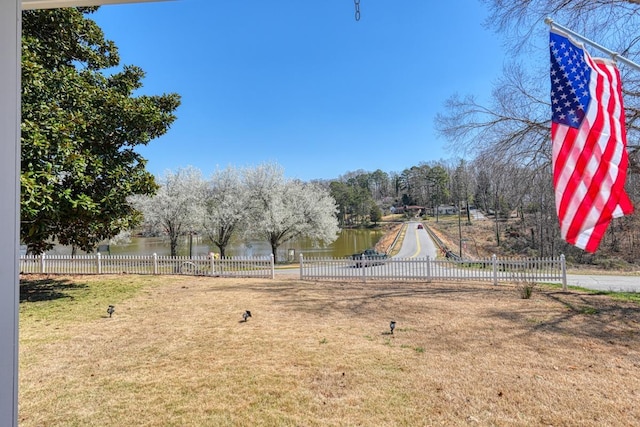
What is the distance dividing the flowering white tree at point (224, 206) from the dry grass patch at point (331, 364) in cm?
1468

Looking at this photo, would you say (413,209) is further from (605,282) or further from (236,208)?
(605,282)

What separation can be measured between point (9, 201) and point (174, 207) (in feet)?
67.6

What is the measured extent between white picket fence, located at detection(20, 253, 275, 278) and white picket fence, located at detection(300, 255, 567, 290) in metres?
2.27

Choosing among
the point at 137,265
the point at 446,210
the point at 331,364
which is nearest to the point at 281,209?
the point at 137,265

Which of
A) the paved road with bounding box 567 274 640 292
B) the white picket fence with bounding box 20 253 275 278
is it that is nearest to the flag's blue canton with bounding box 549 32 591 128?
the paved road with bounding box 567 274 640 292

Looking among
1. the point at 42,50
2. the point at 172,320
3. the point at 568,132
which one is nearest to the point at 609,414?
the point at 568,132

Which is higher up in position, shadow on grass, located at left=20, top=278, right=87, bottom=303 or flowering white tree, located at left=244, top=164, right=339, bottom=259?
flowering white tree, located at left=244, top=164, right=339, bottom=259

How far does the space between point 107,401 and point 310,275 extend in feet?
27.3

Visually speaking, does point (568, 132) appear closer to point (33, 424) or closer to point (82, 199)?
point (33, 424)

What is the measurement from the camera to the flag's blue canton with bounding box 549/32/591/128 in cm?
295

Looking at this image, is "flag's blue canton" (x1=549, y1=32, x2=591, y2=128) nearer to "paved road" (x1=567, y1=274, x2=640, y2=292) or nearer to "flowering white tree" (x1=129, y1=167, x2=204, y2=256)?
"paved road" (x1=567, y1=274, x2=640, y2=292)

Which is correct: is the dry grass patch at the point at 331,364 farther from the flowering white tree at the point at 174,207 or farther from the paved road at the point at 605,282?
the flowering white tree at the point at 174,207

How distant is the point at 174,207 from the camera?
66.1 feet

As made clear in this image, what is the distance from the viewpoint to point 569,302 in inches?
270
